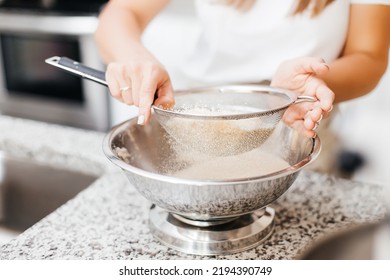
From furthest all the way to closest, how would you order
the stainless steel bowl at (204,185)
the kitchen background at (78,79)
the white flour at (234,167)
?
the kitchen background at (78,79), the white flour at (234,167), the stainless steel bowl at (204,185)

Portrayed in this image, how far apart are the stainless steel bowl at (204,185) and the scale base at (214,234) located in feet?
0.07

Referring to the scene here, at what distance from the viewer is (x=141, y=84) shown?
2.18 ft

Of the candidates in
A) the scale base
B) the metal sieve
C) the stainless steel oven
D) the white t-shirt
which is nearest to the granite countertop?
the scale base

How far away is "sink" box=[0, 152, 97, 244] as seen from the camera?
3.24ft

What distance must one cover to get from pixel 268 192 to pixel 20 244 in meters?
0.34

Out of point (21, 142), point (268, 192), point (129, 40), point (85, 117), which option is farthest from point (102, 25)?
point (85, 117)

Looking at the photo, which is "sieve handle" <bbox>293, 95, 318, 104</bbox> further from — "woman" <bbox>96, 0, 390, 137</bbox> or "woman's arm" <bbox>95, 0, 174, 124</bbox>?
"woman's arm" <bbox>95, 0, 174, 124</bbox>

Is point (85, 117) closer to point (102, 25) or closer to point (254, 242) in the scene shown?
point (102, 25)

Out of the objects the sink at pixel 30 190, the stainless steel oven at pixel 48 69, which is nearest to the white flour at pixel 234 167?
the sink at pixel 30 190

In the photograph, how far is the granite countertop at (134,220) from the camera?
0.63 metres

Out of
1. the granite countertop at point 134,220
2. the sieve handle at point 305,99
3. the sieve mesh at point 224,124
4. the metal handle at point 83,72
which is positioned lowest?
the granite countertop at point 134,220

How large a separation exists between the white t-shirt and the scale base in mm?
442

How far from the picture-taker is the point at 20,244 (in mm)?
648

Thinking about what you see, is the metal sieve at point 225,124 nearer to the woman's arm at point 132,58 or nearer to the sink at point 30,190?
the woman's arm at point 132,58
